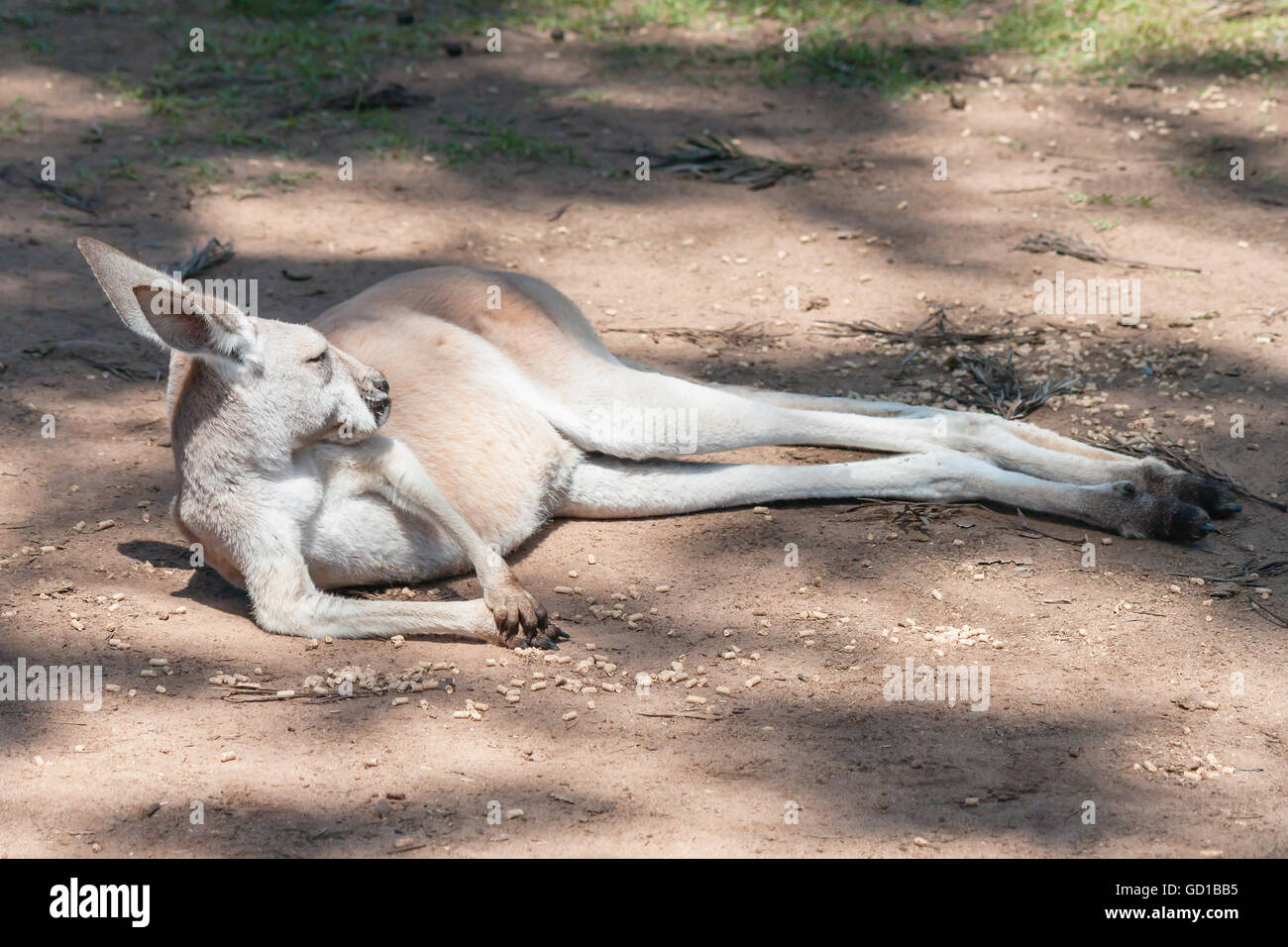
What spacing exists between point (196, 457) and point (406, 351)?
2.57ft

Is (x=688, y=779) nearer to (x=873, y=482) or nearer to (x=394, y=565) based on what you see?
(x=394, y=565)

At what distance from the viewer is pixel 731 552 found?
3.70 metres

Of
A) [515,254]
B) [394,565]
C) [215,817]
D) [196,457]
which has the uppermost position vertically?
[515,254]

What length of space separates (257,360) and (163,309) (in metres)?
0.28

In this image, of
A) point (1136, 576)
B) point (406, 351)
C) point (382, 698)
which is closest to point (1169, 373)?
point (1136, 576)

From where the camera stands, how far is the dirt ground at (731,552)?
2555 mm

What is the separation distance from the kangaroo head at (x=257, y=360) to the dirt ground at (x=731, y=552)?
56 centimetres

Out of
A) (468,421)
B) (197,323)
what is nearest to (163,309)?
(197,323)

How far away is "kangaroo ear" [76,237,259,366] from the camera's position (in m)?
2.93

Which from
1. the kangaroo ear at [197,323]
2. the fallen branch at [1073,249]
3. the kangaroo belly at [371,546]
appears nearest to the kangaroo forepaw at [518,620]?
the kangaroo belly at [371,546]

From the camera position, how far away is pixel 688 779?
2.65 m

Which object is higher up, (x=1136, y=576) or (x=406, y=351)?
(x=406, y=351)

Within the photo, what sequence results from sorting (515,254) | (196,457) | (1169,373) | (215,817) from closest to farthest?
(215,817) < (196,457) < (1169,373) < (515,254)
